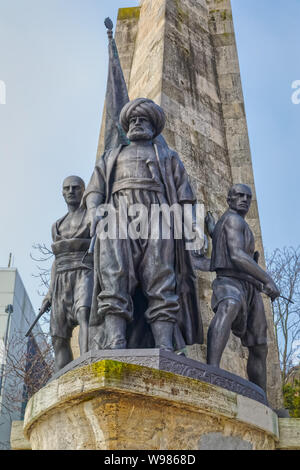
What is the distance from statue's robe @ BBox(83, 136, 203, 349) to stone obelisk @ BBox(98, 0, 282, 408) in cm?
227

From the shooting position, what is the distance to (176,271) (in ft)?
17.7

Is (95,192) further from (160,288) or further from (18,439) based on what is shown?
(18,439)

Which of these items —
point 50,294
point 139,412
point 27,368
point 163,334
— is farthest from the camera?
point 27,368

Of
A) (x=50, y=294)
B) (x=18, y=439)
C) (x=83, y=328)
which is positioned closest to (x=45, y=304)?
(x=50, y=294)

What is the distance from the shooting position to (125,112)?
5.87 meters

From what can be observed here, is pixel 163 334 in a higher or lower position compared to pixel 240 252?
lower

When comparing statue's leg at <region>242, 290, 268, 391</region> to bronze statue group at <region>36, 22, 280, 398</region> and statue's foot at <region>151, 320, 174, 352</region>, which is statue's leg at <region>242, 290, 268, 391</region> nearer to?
bronze statue group at <region>36, 22, 280, 398</region>

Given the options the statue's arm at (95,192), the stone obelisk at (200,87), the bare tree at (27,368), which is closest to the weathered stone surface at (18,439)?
the statue's arm at (95,192)

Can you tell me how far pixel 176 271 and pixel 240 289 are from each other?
2.24ft

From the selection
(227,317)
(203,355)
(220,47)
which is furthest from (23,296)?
(227,317)

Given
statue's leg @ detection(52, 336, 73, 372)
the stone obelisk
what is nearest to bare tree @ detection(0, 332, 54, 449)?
statue's leg @ detection(52, 336, 73, 372)

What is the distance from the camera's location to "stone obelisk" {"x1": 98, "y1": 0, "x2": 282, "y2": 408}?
28.7 feet

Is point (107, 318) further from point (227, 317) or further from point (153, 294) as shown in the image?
point (227, 317)
